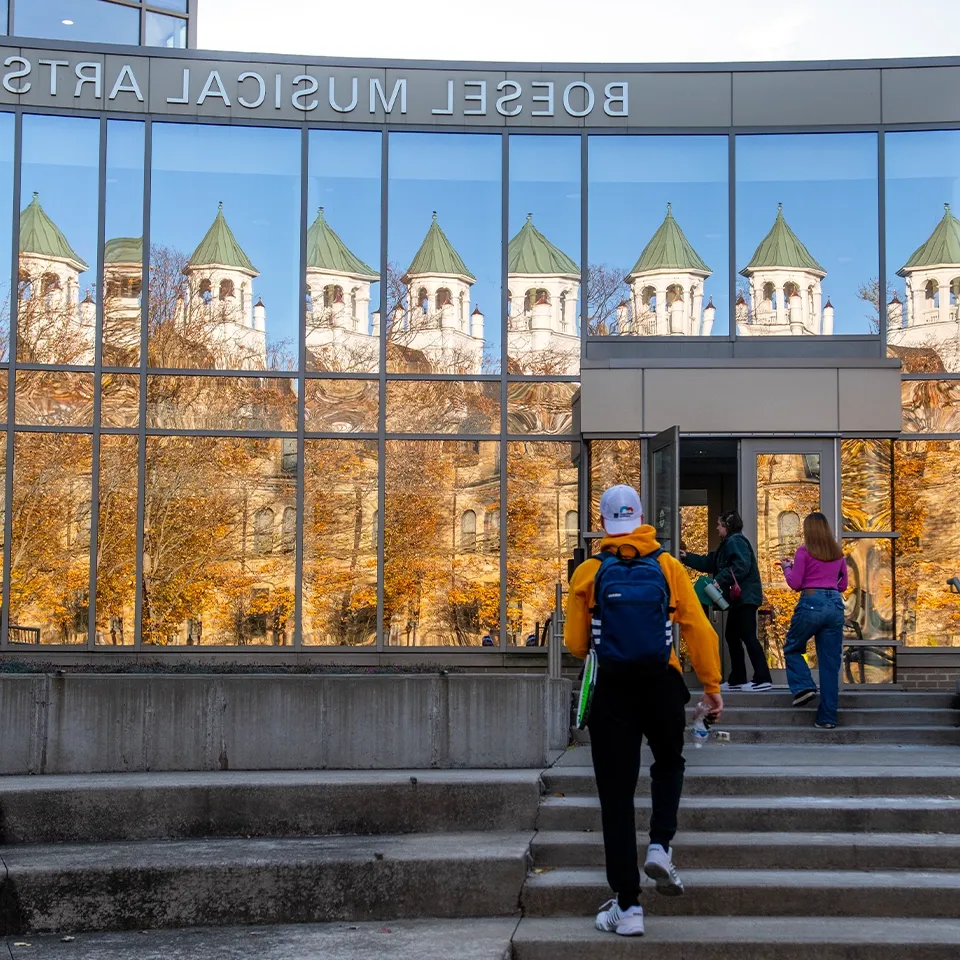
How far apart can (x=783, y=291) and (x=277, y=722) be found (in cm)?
864

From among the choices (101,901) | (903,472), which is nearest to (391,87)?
(903,472)

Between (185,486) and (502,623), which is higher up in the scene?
(185,486)

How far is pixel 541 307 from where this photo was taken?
15.0 meters

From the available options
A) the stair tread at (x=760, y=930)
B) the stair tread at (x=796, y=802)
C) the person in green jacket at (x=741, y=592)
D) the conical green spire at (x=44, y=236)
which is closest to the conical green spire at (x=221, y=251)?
the conical green spire at (x=44, y=236)

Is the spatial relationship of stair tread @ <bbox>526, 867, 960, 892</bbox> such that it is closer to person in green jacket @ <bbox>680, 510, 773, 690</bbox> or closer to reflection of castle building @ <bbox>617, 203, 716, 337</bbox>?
person in green jacket @ <bbox>680, 510, 773, 690</bbox>

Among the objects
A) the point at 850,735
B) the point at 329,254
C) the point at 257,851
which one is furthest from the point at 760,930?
the point at 329,254

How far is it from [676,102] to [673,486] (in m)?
5.37

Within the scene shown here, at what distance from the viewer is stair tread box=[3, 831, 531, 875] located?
6766 mm

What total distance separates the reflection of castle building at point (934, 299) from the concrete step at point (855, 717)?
547cm

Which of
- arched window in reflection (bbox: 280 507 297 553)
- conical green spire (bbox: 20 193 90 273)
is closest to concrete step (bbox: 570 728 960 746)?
arched window in reflection (bbox: 280 507 297 553)

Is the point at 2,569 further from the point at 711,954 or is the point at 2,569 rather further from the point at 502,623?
the point at 711,954

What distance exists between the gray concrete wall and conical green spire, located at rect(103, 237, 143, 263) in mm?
7757

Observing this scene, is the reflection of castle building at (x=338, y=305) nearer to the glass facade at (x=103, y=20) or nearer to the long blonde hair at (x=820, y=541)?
the glass facade at (x=103, y=20)

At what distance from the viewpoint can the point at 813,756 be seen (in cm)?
888
